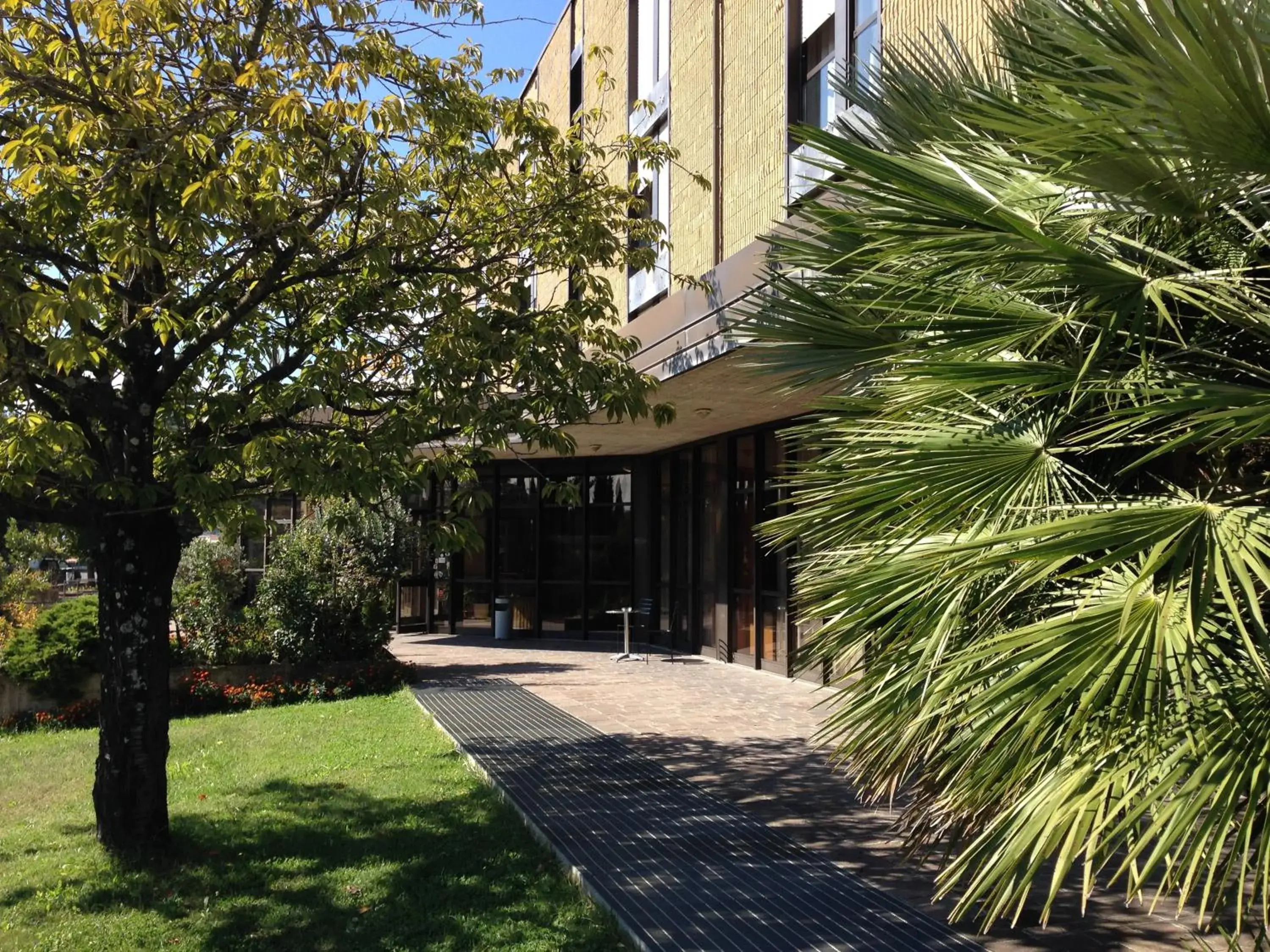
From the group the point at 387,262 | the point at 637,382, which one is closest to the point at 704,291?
the point at 637,382

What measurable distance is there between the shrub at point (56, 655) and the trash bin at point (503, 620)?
29.1ft

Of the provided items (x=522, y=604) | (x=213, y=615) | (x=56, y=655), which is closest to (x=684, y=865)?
(x=56, y=655)

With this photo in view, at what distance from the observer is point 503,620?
2055 centimetres

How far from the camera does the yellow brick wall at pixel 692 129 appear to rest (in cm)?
1349

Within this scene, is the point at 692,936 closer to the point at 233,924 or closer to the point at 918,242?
the point at 233,924

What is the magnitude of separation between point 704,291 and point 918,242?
6.50 meters

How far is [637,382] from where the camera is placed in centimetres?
763

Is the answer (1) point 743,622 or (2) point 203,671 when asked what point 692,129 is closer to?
(1) point 743,622

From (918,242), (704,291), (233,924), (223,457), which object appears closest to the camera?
(918,242)

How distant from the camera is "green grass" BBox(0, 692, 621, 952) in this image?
209 inches

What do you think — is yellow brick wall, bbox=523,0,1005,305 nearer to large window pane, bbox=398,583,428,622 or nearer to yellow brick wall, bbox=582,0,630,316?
yellow brick wall, bbox=582,0,630,316

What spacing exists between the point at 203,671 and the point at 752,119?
9.74m

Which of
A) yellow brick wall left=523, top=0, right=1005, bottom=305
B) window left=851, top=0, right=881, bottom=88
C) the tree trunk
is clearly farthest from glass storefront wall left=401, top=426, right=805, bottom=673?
the tree trunk

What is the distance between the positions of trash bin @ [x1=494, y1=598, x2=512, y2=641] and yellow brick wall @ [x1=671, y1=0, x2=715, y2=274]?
883cm
